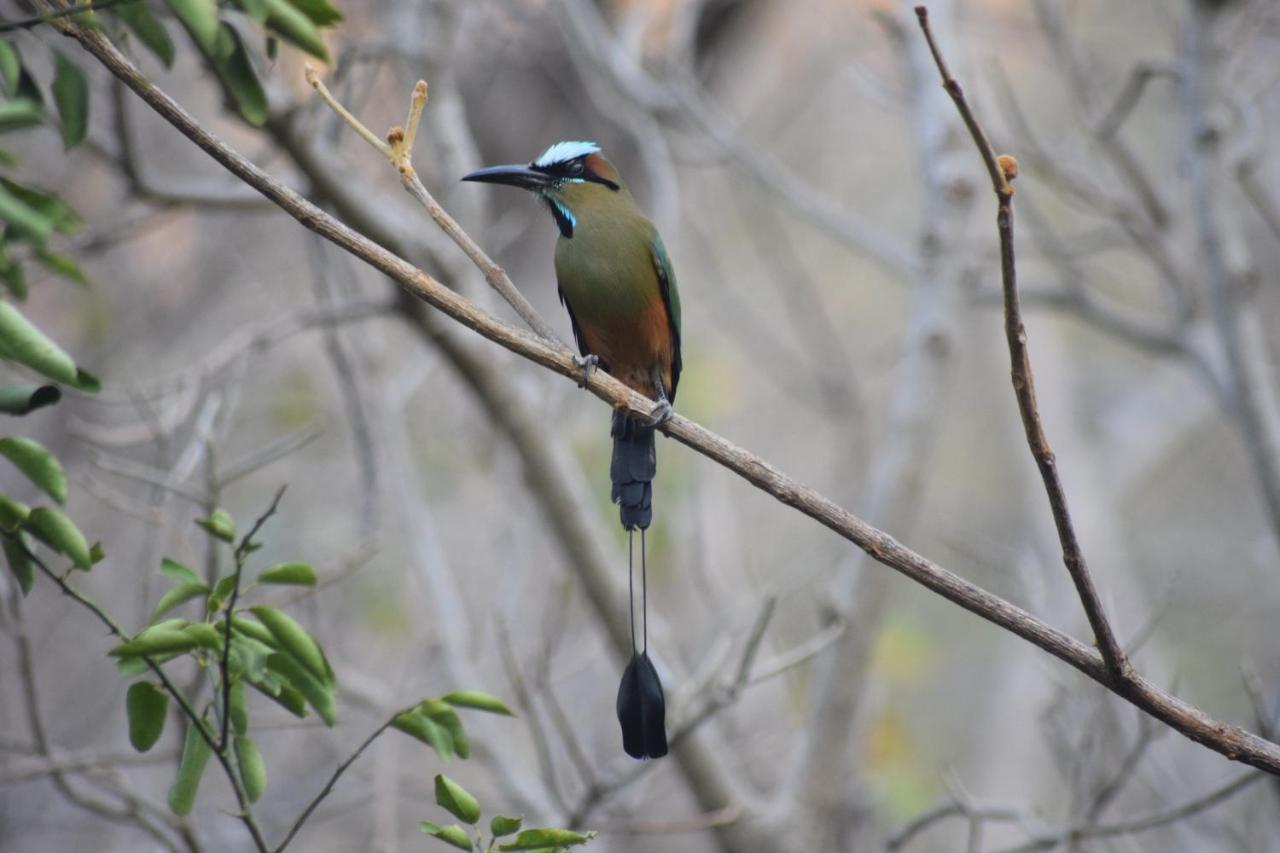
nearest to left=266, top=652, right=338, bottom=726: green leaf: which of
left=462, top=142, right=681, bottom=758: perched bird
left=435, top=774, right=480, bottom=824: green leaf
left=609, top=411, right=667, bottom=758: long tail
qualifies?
left=435, top=774, right=480, bottom=824: green leaf

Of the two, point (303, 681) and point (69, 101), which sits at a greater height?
point (69, 101)

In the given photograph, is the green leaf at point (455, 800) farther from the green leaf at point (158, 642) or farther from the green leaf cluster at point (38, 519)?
the green leaf cluster at point (38, 519)

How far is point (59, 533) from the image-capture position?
1.63 m

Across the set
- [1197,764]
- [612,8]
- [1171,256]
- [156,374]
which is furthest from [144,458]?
[1197,764]

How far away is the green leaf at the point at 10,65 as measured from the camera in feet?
5.88

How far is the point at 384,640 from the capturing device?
602cm

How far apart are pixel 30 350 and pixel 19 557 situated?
299 millimetres

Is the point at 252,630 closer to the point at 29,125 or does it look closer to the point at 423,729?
the point at 423,729

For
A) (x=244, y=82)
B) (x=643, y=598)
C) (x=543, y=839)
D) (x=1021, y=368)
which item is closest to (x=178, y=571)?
(x=543, y=839)

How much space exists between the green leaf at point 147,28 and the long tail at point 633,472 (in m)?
0.96

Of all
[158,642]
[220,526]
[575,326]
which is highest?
[575,326]

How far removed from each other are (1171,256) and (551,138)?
2.95 meters

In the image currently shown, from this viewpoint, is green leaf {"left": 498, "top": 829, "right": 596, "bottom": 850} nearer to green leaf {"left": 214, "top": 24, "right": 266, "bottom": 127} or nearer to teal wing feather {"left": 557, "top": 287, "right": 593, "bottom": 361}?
green leaf {"left": 214, "top": 24, "right": 266, "bottom": 127}

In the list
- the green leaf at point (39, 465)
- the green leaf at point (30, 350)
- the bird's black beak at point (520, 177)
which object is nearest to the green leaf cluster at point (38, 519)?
the green leaf at point (39, 465)
